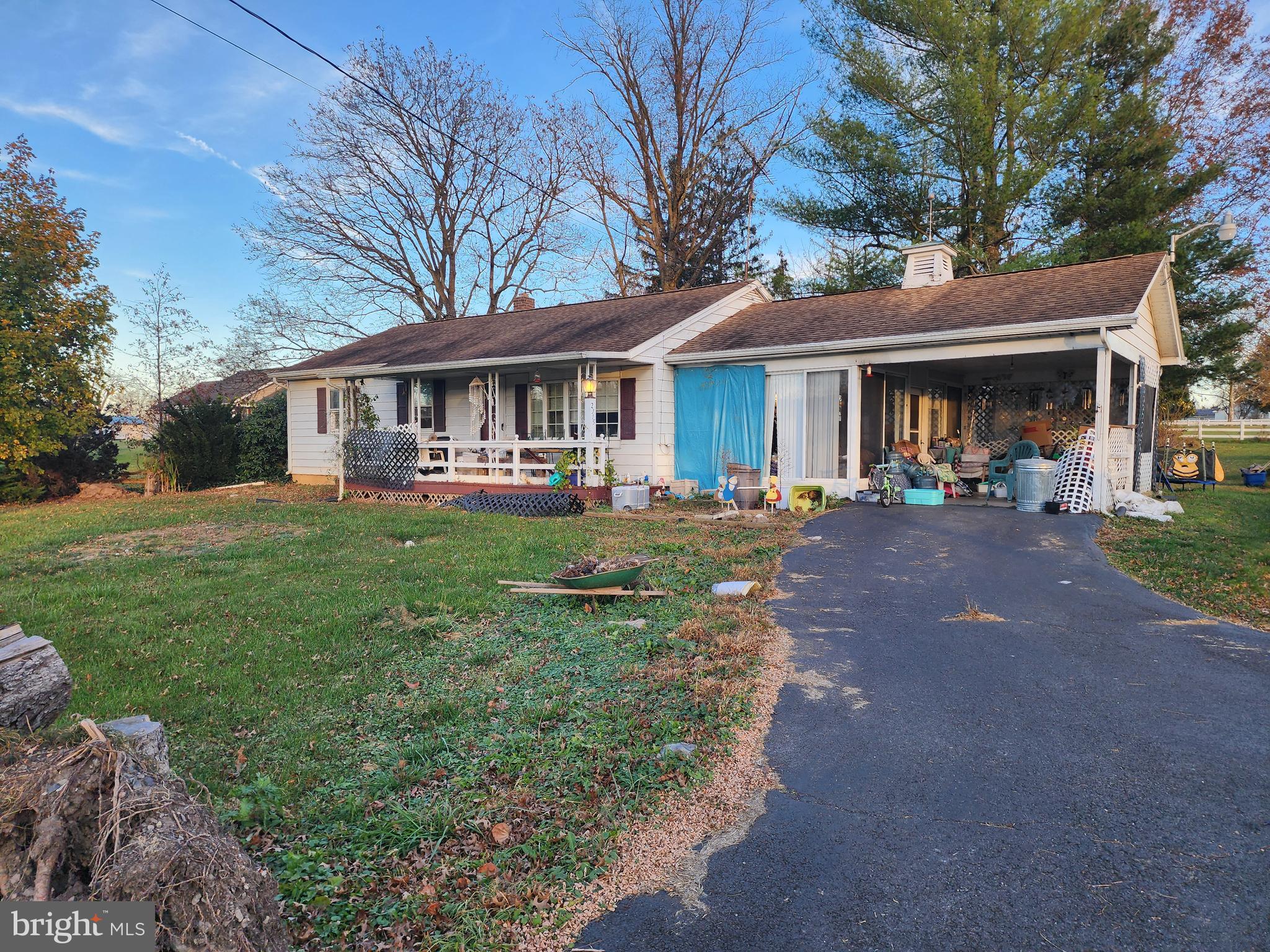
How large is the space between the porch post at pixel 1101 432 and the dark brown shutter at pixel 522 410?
435 inches

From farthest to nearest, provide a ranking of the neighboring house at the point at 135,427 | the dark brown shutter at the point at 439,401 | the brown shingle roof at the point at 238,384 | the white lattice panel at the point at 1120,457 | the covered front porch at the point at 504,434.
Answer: the brown shingle roof at the point at 238,384, the neighboring house at the point at 135,427, the dark brown shutter at the point at 439,401, the covered front porch at the point at 504,434, the white lattice panel at the point at 1120,457

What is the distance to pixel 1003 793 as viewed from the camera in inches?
140

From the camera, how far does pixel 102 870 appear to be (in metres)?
2.04

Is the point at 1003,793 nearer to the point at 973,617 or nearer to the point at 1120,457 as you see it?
the point at 973,617

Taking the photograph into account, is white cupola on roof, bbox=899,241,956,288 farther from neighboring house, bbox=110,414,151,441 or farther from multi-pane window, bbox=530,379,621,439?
neighboring house, bbox=110,414,151,441

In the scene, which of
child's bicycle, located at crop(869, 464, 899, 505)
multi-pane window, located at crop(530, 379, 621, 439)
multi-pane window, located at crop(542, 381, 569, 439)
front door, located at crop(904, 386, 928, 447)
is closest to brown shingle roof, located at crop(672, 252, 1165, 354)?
multi-pane window, located at crop(530, 379, 621, 439)

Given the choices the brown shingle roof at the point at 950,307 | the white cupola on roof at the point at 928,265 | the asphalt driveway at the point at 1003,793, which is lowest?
the asphalt driveway at the point at 1003,793

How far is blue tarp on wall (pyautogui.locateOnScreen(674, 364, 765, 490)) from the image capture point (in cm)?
1444

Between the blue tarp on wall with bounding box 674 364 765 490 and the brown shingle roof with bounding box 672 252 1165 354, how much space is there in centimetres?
54

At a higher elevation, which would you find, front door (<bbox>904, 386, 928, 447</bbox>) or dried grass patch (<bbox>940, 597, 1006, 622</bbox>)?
front door (<bbox>904, 386, 928, 447</bbox>)

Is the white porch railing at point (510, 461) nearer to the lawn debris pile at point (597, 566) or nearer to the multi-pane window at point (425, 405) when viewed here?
the multi-pane window at point (425, 405)

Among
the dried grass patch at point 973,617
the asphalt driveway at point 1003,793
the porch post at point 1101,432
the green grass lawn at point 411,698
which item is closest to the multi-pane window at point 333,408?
the green grass lawn at point 411,698

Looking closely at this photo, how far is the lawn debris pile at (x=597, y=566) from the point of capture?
691 centimetres

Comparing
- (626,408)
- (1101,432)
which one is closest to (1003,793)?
(1101,432)
